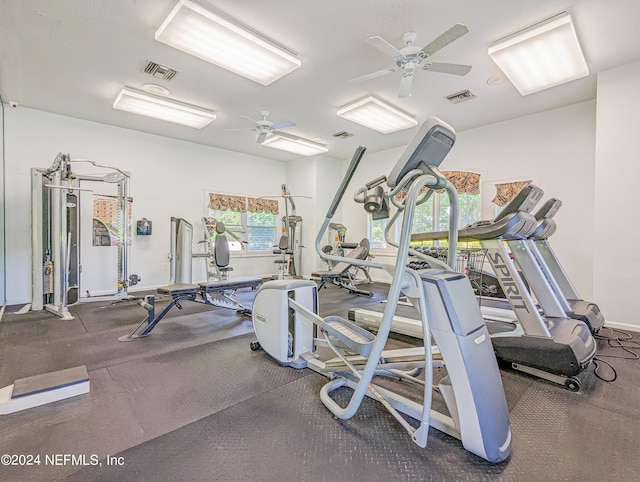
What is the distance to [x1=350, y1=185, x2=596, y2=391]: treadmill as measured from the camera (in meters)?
2.22

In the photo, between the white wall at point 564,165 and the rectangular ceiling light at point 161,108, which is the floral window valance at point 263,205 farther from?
the white wall at point 564,165

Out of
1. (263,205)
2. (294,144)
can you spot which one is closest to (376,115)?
(294,144)

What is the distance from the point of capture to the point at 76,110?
487 centimetres

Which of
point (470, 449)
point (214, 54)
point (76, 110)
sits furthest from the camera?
point (76, 110)

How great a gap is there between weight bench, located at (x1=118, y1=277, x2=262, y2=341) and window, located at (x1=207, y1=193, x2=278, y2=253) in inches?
104

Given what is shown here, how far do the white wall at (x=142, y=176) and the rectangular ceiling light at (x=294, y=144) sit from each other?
1.37 metres

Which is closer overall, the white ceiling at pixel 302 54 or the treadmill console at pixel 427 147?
the treadmill console at pixel 427 147

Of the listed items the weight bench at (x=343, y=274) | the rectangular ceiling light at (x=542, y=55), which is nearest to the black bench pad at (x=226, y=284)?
the weight bench at (x=343, y=274)

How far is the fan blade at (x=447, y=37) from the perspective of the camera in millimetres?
2372

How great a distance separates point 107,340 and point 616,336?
5446 millimetres

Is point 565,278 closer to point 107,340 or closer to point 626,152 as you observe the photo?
point 626,152

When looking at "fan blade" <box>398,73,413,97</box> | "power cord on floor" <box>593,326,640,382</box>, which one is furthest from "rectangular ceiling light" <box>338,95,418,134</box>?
"power cord on floor" <box>593,326,640,382</box>

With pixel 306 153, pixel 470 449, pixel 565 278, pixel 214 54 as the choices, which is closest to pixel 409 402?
pixel 470 449

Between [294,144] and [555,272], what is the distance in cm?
498
